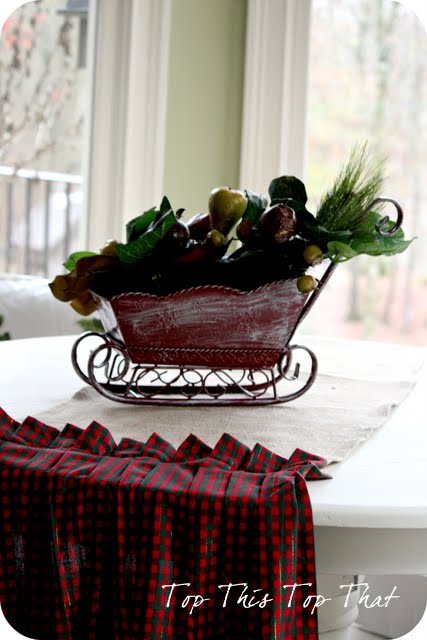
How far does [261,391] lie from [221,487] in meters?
0.51

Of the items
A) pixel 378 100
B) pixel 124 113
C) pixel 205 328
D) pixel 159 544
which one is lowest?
pixel 159 544

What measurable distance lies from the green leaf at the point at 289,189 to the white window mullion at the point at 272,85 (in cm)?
200

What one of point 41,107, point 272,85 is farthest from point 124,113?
point 272,85

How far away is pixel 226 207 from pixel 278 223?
8cm

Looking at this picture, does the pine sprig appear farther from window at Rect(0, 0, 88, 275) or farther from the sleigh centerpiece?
window at Rect(0, 0, 88, 275)

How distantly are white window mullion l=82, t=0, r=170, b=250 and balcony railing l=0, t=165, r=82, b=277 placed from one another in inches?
7.1

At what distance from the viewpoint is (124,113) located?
2.91 m

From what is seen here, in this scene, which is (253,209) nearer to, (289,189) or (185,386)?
(289,189)

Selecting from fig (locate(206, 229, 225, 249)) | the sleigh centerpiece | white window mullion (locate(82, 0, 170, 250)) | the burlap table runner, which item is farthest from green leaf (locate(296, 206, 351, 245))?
white window mullion (locate(82, 0, 170, 250))

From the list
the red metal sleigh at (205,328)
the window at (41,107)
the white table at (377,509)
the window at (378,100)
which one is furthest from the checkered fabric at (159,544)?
the window at (378,100)

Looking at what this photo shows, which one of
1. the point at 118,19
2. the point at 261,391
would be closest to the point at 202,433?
the point at 261,391

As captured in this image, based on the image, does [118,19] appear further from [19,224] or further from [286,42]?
[19,224]

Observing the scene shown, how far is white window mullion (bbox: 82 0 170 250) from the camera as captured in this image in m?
2.88

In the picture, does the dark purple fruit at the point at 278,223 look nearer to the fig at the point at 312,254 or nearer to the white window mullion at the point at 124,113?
the fig at the point at 312,254
